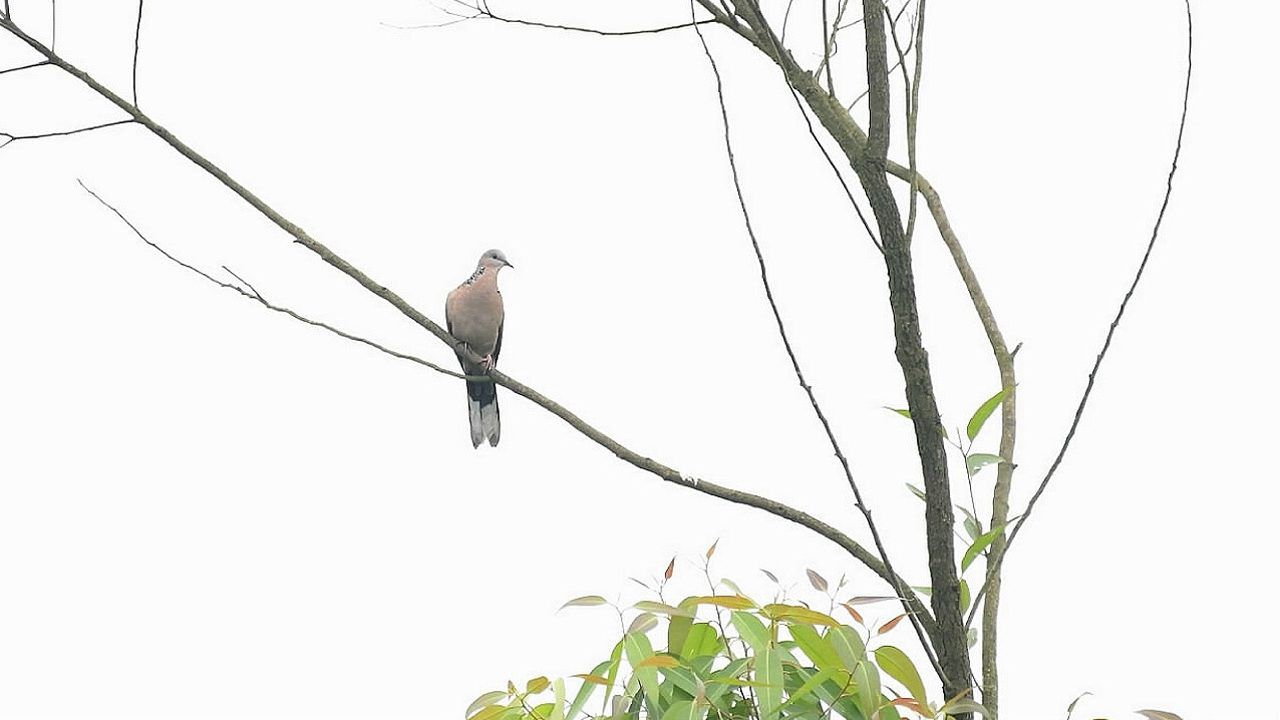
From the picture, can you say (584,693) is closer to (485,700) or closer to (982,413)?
(485,700)

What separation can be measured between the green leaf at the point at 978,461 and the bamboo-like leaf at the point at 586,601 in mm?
518

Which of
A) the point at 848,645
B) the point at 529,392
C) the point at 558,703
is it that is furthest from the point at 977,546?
the point at 529,392

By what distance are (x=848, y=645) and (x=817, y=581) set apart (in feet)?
0.34

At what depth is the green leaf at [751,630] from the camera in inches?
59.7

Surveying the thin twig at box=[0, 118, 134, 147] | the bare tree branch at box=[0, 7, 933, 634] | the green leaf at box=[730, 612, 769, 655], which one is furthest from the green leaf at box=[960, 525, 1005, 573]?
the thin twig at box=[0, 118, 134, 147]

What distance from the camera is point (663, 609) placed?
5.12 feet

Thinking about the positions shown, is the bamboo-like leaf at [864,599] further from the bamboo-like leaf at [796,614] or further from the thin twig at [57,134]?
the thin twig at [57,134]

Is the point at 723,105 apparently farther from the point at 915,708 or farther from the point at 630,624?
the point at 915,708

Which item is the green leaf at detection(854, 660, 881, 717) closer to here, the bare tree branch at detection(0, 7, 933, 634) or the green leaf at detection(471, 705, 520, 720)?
the bare tree branch at detection(0, 7, 933, 634)

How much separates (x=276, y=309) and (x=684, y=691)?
2.51 ft

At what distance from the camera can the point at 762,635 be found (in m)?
1.53

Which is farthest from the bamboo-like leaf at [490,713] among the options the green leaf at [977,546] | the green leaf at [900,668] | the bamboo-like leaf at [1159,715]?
the bamboo-like leaf at [1159,715]

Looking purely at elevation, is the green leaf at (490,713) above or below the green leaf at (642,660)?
below

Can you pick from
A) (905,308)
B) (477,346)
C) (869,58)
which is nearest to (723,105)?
(869,58)
